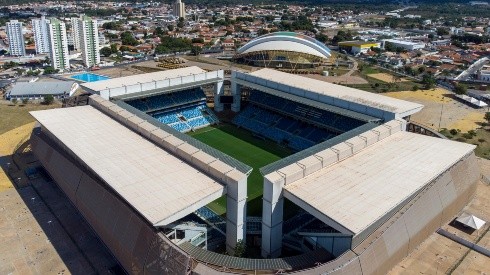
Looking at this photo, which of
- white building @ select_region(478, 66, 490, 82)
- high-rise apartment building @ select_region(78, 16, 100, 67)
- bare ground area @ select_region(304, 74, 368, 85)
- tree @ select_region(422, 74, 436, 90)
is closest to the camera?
tree @ select_region(422, 74, 436, 90)

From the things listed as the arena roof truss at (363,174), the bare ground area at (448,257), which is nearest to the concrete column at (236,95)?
the arena roof truss at (363,174)

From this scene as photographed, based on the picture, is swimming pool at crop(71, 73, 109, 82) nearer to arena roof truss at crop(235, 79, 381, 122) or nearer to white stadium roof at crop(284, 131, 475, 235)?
arena roof truss at crop(235, 79, 381, 122)

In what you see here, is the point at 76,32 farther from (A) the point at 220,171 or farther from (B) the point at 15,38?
(A) the point at 220,171

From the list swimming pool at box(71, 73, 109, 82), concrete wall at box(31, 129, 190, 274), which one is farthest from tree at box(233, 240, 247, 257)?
swimming pool at box(71, 73, 109, 82)

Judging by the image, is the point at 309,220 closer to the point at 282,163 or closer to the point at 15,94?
the point at 282,163

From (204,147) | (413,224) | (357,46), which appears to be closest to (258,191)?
(204,147)

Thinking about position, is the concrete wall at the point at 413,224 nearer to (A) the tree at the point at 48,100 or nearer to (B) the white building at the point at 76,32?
(A) the tree at the point at 48,100
